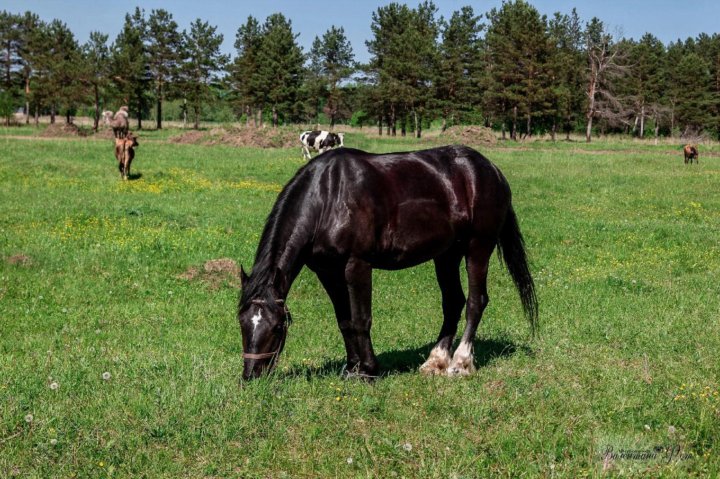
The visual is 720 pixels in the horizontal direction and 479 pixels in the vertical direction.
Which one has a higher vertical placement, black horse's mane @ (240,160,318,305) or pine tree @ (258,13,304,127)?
pine tree @ (258,13,304,127)

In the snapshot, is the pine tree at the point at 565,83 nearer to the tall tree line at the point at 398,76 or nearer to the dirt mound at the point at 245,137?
the tall tree line at the point at 398,76

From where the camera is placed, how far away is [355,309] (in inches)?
260

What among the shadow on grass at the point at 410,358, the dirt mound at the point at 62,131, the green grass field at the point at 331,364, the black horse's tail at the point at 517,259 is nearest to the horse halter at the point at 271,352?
the green grass field at the point at 331,364

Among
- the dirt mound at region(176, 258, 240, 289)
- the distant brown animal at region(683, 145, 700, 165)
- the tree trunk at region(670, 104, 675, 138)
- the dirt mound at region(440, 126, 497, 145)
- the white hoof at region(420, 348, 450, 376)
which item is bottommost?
the dirt mound at region(176, 258, 240, 289)

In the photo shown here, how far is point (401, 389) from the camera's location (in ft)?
21.0

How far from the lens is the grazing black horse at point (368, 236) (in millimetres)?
6012

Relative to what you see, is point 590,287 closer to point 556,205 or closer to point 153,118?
point 556,205

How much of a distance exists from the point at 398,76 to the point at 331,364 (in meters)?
70.6

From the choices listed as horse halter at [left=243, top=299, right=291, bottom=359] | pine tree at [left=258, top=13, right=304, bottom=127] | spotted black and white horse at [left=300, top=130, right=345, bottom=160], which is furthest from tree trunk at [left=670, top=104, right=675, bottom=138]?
horse halter at [left=243, top=299, right=291, bottom=359]

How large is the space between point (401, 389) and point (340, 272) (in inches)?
48.6

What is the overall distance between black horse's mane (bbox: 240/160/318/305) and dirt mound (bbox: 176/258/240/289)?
19.7 feet

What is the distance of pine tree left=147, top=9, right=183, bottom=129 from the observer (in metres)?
73.8

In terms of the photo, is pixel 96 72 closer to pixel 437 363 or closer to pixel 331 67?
pixel 331 67

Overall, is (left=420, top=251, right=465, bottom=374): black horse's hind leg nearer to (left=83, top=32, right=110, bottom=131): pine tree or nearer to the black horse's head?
the black horse's head
